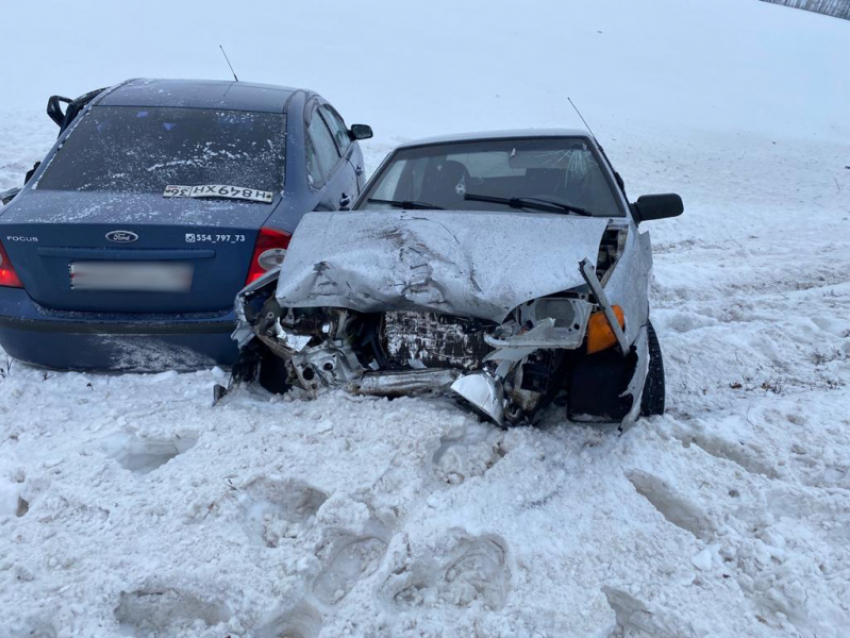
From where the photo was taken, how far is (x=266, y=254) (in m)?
3.83

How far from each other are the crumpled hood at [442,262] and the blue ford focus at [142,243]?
53 cm

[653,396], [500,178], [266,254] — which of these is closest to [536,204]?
[500,178]

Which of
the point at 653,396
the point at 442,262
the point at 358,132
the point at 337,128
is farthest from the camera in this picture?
the point at 358,132

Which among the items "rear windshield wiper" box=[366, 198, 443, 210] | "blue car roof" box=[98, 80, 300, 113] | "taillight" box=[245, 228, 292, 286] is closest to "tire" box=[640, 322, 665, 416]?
"rear windshield wiper" box=[366, 198, 443, 210]

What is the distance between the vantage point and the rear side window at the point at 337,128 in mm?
5984

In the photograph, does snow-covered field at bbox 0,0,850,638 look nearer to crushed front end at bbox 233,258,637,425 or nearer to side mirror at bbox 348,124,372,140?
crushed front end at bbox 233,258,637,425

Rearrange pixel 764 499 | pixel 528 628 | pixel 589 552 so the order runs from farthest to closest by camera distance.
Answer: pixel 764 499 → pixel 589 552 → pixel 528 628

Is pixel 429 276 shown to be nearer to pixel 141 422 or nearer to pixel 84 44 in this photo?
pixel 141 422

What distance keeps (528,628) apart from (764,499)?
4.35ft

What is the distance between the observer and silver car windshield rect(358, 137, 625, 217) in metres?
4.03

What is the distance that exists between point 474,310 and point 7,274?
8.90 feet

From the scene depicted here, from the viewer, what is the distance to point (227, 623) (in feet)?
7.80

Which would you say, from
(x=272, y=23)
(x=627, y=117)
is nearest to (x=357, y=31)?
(x=272, y=23)

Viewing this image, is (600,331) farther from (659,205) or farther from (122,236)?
(122,236)
